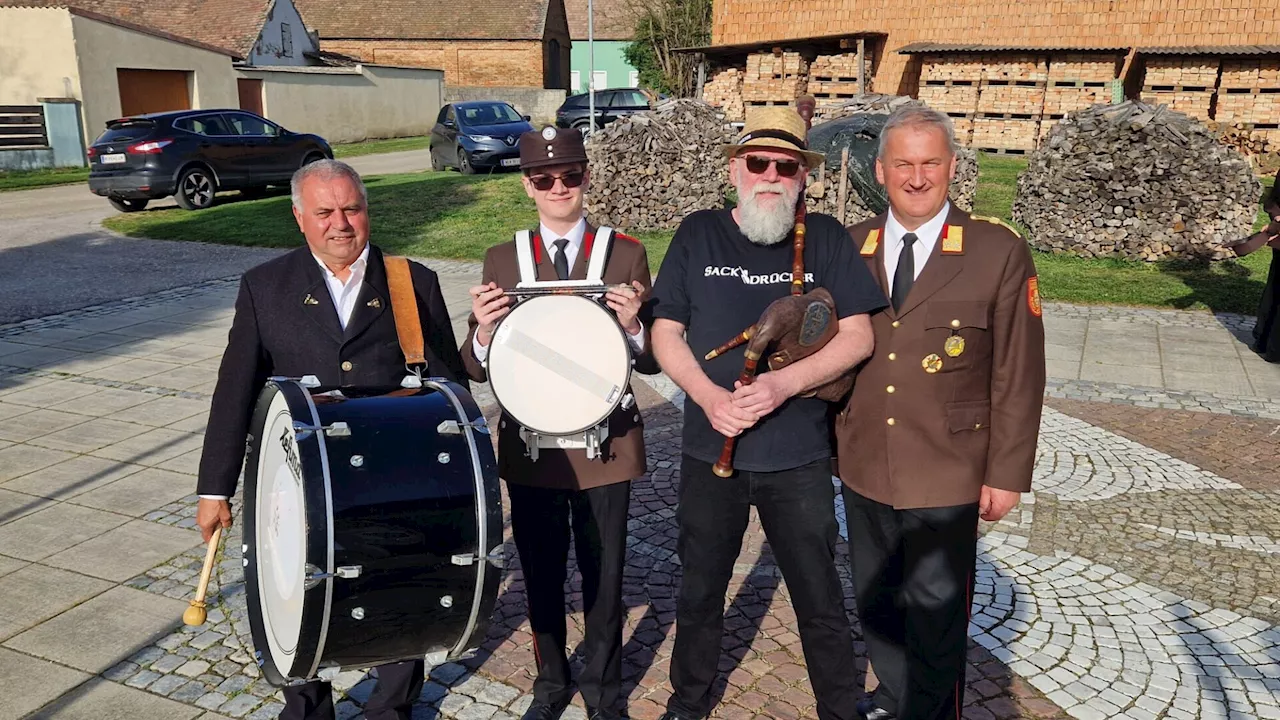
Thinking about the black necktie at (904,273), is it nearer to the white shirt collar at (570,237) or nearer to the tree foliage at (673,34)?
the white shirt collar at (570,237)

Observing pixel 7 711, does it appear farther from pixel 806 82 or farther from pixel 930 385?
pixel 806 82

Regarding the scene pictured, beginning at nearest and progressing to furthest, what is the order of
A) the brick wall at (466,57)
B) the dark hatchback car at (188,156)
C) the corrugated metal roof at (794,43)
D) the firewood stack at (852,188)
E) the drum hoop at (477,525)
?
the drum hoop at (477,525) < the firewood stack at (852,188) < the dark hatchback car at (188,156) < the corrugated metal roof at (794,43) < the brick wall at (466,57)

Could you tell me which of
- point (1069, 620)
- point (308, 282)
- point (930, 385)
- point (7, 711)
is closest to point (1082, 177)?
point (1069, 620)

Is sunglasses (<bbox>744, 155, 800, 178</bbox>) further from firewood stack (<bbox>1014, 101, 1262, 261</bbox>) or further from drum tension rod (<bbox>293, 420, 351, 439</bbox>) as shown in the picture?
firewood stack (<bbox>1014, 101, 1262, 261</bbox>)

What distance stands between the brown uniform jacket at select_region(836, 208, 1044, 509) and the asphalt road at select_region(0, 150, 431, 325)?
32.3 feet

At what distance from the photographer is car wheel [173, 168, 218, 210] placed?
1709cm

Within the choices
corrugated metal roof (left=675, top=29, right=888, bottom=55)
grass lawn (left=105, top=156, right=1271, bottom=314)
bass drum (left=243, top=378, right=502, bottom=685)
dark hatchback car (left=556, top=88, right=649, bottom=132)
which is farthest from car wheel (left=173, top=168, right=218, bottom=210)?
bass drum (left=243, top=378, right=502, bottom=685)

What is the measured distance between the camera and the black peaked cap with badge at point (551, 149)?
331 centimetres

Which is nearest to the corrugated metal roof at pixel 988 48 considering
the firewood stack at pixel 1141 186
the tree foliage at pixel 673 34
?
the firewood stack at pixel 1141 186

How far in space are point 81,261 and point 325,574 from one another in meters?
12.5

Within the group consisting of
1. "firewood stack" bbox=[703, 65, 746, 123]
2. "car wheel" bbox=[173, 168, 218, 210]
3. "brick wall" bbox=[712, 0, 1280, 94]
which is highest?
"brick wall" bbox=[712, 0, 1280, 94]

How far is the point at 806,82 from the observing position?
81.3 feet

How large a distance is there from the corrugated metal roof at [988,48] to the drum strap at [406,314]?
21658 millimetres

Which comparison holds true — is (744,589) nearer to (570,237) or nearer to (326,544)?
(570,237)
